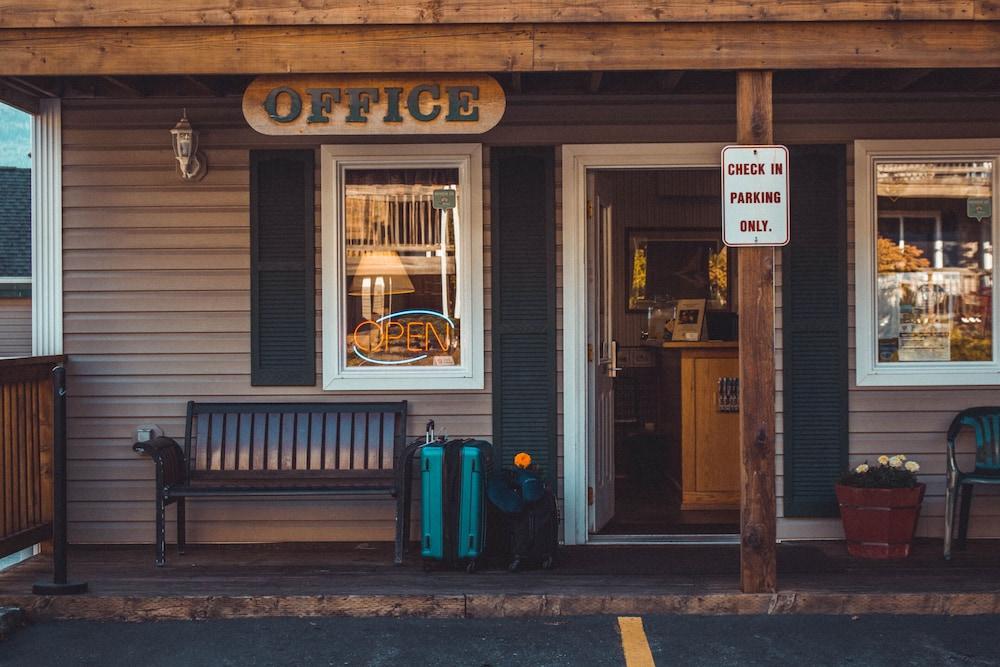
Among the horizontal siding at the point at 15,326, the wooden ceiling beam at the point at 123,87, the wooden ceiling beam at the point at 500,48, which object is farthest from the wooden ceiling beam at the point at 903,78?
the horizontal siding at the point at 15,326

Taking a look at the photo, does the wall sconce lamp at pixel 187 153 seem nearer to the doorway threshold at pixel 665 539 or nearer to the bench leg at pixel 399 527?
the bench leg at pixel 399 527

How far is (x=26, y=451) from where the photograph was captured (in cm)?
662

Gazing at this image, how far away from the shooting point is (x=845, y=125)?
7.16 meters

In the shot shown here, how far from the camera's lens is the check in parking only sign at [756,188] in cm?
561

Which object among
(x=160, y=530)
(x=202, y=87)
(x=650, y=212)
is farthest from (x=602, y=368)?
(x=650, y=212)

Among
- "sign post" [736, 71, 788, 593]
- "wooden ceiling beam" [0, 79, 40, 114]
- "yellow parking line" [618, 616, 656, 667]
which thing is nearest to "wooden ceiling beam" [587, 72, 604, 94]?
"sign post" [736, 71, 788, 593]

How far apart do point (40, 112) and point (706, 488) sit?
17.5 ft

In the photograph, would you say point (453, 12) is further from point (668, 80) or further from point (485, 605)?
point (485, 605)

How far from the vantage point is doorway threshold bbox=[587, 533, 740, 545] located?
7152mm

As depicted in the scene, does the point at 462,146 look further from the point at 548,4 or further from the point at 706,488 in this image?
the point at 706,488

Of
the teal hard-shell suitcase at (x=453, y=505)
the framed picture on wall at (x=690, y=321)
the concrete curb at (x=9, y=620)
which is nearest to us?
the concrete curb at (x=9, y=620)

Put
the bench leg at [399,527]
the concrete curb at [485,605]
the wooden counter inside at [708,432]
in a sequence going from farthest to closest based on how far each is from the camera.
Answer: the wooden counter inside at [708,432]
the bench leg at [399,527]
the concrete curb at [485,605]

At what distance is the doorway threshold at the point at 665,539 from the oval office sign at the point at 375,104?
284 cm

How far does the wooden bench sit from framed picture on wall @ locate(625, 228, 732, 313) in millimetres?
4567
